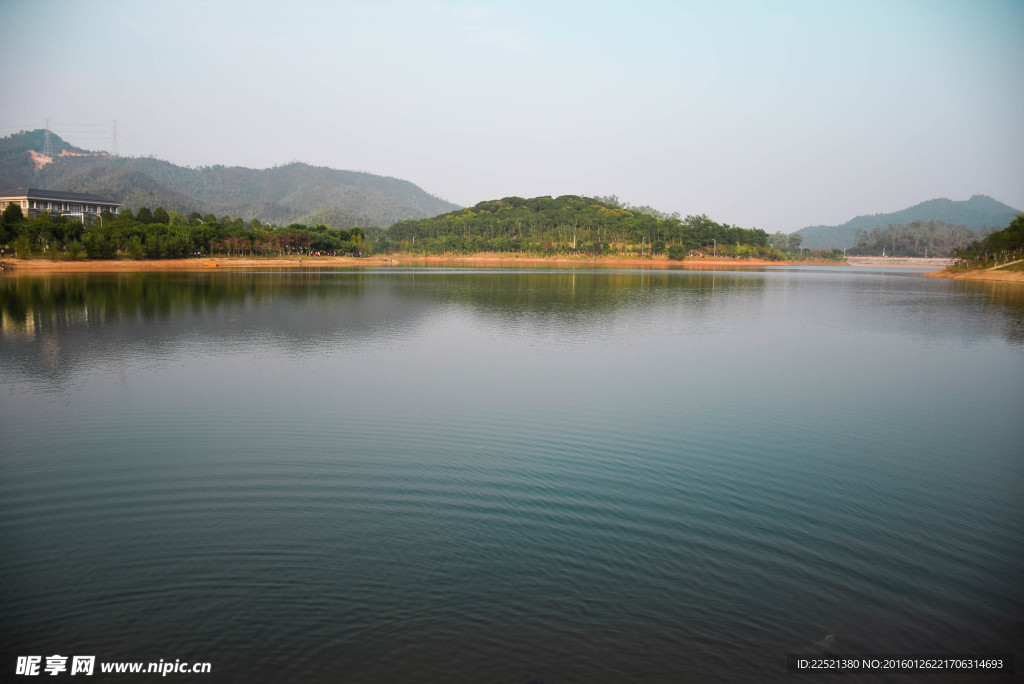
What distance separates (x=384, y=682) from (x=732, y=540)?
3.82 m

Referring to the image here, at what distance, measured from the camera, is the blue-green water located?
4.76 m

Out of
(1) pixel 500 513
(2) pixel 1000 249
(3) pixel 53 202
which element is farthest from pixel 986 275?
(3) pixel 53 202

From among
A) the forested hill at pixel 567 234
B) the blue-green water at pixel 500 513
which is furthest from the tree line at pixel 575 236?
the blue-green water at pixel 500 513

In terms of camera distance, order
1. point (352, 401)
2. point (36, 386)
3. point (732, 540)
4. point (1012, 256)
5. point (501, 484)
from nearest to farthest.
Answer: point (732, 540)
point (501, 484)
point (352, 401)
point (36, 386)
point (1012, 256)

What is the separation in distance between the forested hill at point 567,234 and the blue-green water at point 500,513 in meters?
126

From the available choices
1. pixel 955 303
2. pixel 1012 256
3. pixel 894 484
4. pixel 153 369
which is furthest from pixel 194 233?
pixel 1012 256

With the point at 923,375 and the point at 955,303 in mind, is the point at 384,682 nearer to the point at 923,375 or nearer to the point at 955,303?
the point at 923,375

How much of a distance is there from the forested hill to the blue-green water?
126 meters

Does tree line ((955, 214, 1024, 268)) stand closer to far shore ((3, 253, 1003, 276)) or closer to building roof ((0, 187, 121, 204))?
far shore ((3, 253, 1003, 276))

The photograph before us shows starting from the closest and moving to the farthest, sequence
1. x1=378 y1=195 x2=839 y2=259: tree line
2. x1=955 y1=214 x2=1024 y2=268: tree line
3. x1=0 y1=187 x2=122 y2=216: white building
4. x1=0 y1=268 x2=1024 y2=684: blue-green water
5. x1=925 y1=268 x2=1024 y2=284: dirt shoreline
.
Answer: x1=0 y1=268 x2=1024 y2=684: blue-green water < x1=925 y1=268 x2=1024 y2=284: dirt shoreline < x1=955 y1=214 x2=1024 y2=268: tree line < x1=0 y1=187 x2=122 y2=216: white building < x1=378 y1=195 x2=839 y2=259: tree line

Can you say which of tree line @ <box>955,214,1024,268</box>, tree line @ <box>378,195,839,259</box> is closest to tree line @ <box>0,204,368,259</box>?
tree line @ <box>378,195,839,259</box>

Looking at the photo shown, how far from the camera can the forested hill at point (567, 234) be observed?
454 ft

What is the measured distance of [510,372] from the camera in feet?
47.4

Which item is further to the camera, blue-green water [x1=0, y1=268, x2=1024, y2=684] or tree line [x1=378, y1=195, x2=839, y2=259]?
tree line [x1=378, y1=195, x2=839, y2=259]
